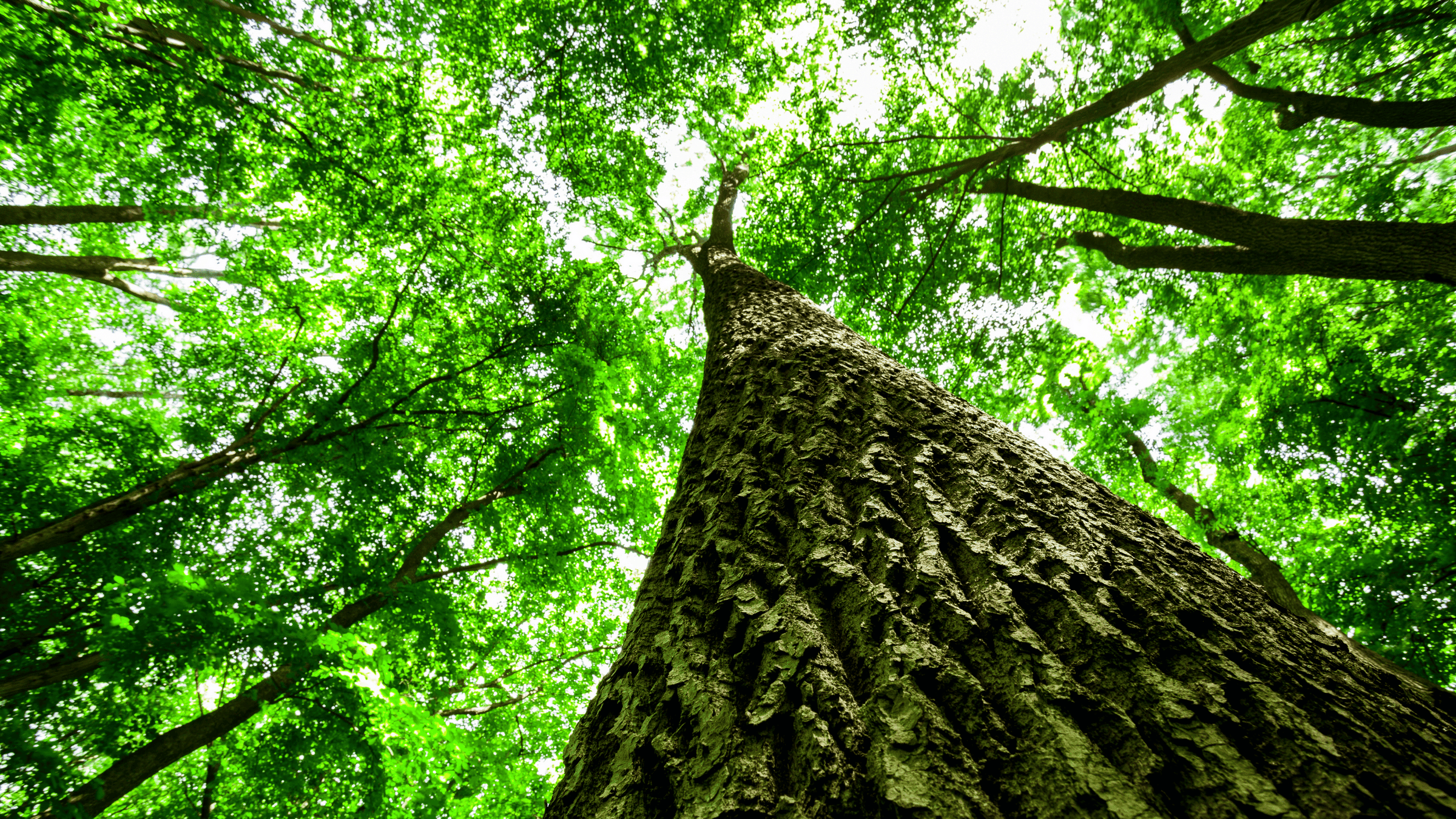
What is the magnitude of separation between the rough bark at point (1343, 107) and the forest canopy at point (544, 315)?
0.16ft

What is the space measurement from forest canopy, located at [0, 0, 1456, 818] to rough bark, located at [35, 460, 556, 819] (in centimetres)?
4

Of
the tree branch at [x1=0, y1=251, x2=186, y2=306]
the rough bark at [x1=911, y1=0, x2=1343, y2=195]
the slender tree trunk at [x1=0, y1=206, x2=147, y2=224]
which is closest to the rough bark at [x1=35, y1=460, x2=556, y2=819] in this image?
the tree branch at [x1=0, y1=251, x2=186, y2=306]

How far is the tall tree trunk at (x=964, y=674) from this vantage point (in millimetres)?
778

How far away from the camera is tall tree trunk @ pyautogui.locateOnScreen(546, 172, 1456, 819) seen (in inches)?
30.6

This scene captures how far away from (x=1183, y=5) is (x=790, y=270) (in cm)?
542

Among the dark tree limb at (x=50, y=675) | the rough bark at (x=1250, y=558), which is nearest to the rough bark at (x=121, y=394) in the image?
the dark tree limb at (x=50, y=675)

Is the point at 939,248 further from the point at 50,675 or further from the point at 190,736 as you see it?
the point at 50,675

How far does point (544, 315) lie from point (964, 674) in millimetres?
7960

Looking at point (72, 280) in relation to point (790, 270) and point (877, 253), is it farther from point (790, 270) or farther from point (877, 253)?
point (877, 253)

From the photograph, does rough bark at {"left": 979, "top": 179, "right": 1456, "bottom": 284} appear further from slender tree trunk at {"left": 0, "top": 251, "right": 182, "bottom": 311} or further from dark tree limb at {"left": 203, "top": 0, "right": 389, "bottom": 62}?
slender tree trunk at {"left": 0, "top": 251, "right": 182, "bottom": 311}

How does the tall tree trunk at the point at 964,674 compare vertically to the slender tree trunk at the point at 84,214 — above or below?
below

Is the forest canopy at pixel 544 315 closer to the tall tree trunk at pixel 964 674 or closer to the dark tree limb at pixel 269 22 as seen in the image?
the dark tree limb at pixel 269 22

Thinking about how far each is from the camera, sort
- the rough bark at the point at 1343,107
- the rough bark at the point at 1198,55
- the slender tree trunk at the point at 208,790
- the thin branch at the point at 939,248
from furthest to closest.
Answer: the thin branch at the point at 939,248
the slender tree trunk at the point at 208,790
the rough bark at the point at 1343,107
the rough bark at the point at 1198,55

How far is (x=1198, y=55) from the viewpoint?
15.9 ft
